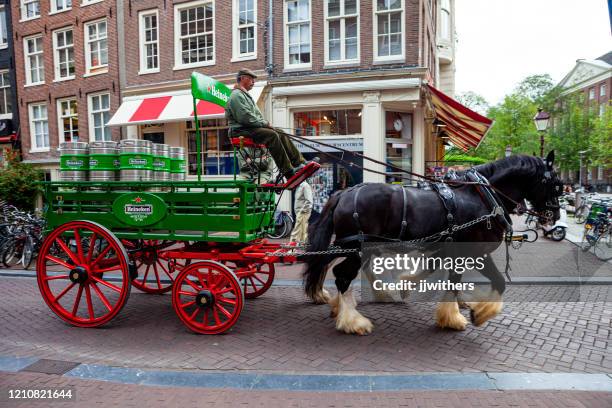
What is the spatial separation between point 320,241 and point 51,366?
9.16ft

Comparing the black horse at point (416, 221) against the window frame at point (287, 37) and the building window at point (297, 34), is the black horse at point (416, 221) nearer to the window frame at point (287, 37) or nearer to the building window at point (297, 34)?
the window frame at point (287, 37)

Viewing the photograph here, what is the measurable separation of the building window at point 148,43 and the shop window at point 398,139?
28.6 ft

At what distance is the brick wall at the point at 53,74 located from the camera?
1516 cm

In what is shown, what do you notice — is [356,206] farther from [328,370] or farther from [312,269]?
[328,370]

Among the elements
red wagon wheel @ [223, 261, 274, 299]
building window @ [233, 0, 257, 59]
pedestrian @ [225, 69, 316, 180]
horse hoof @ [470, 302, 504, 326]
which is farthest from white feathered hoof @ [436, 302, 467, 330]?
building window @ [233, 0, 257, 59]

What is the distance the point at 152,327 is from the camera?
4539 mm

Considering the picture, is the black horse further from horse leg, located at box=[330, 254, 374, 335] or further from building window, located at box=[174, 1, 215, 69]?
building window, located at box=[174, 1, 215, 69]

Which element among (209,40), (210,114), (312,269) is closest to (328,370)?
(312,269)

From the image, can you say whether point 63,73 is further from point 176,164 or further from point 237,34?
point 176,164

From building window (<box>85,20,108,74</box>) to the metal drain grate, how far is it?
14.6m

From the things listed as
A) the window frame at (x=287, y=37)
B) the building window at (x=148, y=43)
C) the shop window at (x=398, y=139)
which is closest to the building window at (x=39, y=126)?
the building window at (x=148, y=43)

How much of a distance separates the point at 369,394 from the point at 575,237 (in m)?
10.4

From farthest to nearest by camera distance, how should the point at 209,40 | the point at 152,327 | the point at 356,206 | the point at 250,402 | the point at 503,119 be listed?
the point at 503,119, the point at 209,40, the point at 152,327, the point at 356,206, the point at 250,402

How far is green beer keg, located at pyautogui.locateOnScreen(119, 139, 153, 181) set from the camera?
466 cm
